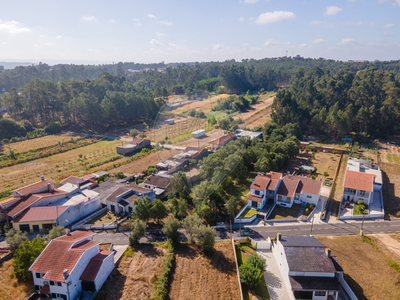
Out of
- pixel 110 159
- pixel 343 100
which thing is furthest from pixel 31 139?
pixel 343 100

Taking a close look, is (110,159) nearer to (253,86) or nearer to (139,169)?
(139,169)

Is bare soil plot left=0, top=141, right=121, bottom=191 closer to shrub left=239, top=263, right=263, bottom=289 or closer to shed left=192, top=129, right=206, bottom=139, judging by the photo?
shed left=192, top=129, right=206, bottom=139

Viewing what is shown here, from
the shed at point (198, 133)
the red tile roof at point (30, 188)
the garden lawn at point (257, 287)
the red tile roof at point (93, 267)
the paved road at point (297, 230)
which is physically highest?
the shed at point (198, 133)

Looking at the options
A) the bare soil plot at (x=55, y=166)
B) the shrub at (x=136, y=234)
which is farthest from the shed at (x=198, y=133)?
the bare soil plot at (x=55, y=166)

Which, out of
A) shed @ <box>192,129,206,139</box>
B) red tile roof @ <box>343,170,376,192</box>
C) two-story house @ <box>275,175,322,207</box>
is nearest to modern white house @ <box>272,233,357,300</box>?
two-story house @ <box>275,175,322,207</box>

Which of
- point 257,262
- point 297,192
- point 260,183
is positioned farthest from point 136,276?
point 297,192

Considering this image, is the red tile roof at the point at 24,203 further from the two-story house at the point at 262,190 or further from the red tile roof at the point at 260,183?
the red tile roof at the point at 260,183

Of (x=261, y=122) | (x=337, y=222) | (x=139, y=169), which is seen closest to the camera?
(x=337, y=222)

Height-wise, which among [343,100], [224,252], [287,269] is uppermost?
[343,100]
